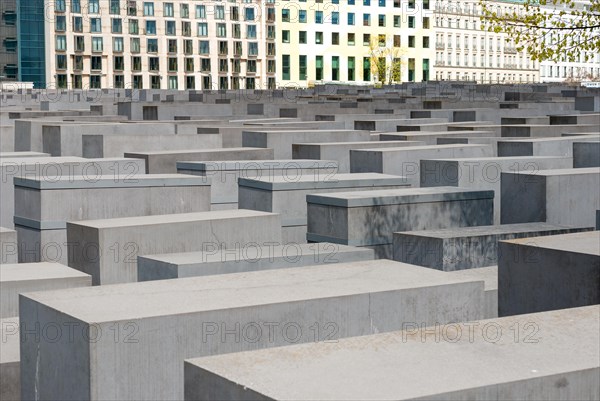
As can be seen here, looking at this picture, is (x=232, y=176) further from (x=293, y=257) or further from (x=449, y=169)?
(x=293, y=257)

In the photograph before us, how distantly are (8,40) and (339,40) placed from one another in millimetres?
34173

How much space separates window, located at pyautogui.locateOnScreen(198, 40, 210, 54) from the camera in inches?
4442

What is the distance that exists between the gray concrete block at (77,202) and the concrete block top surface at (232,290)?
4785mm

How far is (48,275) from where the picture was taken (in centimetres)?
866

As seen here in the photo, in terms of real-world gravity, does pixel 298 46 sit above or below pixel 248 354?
above

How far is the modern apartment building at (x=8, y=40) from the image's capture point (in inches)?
4026

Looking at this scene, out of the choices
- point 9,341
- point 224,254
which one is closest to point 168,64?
point 224,254

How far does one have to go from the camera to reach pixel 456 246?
10117 millimetres

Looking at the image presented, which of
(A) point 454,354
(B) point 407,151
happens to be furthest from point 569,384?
(B) point 407,151

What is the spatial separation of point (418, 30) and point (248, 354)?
122846mm

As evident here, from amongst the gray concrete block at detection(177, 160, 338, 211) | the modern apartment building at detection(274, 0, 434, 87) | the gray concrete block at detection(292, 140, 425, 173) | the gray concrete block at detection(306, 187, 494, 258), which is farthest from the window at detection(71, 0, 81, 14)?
the gray concrete block at detection(306, 187, 494, 258)

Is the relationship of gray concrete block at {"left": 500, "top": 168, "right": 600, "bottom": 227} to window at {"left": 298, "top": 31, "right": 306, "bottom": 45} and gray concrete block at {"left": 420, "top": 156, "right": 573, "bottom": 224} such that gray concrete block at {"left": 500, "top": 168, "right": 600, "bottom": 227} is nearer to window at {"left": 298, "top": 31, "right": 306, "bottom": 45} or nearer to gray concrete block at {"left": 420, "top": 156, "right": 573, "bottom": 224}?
gray concrete block at {"left": 420, "top": 156, "right": 573, "bottom": 224}

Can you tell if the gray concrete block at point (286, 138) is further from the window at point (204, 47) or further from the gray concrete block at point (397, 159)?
the window at point (204, 47)

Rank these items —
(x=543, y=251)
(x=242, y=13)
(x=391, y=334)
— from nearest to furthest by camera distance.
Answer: (x=391, y=334)
(x=543, y=251)
(x=242, y=13)
